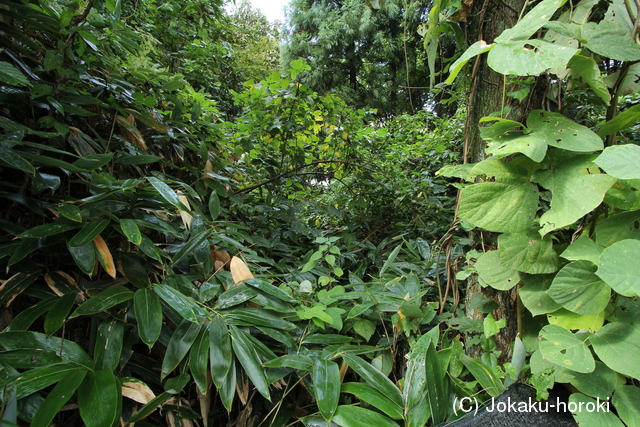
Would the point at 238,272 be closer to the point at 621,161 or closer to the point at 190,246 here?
the point at 190,246

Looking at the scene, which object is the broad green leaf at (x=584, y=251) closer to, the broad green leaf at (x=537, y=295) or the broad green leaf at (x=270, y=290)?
the broad green leaf at (x=537, y=295)

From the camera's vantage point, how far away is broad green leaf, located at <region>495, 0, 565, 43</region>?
0.51 m

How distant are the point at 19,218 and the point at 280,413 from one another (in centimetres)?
86

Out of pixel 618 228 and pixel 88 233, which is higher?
pixel 88 233

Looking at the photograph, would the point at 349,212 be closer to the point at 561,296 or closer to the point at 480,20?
the point at 480,20

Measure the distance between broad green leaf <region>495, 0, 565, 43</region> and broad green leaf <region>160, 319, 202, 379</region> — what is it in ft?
2.71

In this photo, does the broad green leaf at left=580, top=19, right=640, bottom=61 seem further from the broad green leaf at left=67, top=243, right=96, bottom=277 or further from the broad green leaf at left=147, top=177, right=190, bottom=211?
the broad green leaf at left=67, top=243, right=96, bottom=277

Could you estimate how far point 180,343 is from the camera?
0.64m

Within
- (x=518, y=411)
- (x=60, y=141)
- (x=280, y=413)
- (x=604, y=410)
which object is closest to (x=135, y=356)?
(x=280, y=413)

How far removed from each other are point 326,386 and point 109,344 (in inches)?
17.7

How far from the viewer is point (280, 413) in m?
0.73

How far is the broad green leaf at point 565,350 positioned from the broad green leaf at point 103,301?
0.79m

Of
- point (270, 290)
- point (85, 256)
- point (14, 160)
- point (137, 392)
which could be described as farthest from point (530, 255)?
point (14, 160)

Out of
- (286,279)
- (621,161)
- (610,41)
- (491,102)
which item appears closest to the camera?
(621,161)
